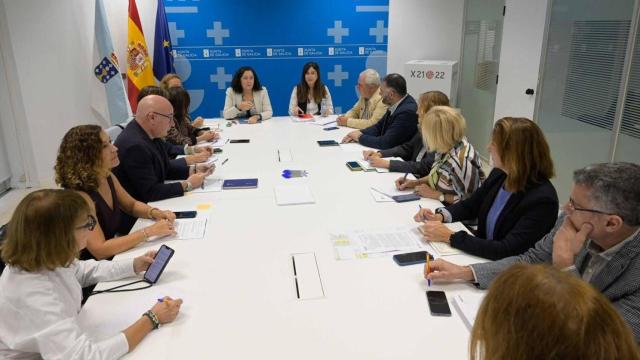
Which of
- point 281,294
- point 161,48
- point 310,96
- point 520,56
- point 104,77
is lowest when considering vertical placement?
point 281,294

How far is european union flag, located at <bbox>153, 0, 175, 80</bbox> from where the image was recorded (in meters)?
5.80

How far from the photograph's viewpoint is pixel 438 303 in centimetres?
159

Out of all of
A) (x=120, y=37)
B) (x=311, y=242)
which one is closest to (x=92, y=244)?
(x=311, y=242)

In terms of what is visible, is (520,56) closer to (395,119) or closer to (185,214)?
(395,119)

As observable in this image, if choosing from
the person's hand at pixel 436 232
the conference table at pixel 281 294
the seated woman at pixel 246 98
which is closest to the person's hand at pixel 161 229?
the conference table at pixel 281 294

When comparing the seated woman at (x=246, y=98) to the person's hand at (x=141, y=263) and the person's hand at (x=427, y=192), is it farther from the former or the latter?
the person's hand at (x=141, y=263)

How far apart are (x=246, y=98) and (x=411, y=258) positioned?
3.68m

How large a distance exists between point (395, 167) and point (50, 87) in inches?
158

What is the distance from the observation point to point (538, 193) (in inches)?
75.7

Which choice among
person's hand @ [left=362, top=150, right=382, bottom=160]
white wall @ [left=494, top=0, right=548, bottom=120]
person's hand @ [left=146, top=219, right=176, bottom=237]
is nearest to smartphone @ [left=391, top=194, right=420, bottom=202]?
person's hand @ [left=362, top=150, right=382, bottom=160]

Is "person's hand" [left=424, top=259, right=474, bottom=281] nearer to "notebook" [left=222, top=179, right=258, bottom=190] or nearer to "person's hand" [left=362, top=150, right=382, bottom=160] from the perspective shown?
"notebook" [left=222, top=179, right=258, bottom=190]

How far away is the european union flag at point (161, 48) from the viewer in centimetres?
580

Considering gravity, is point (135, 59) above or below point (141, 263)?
above

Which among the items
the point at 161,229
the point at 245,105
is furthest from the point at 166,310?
the point at 245,105
